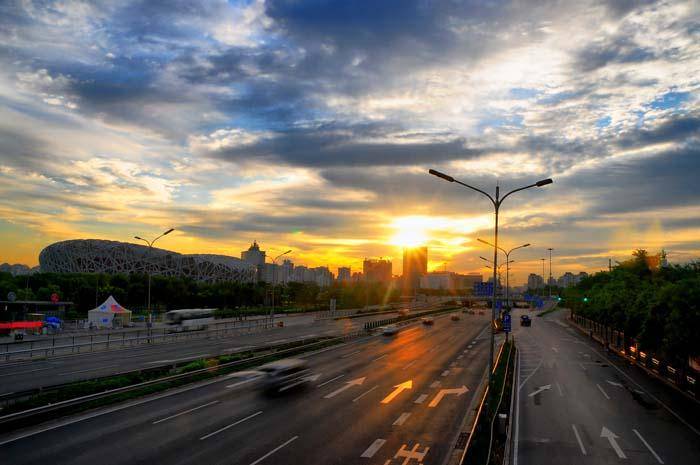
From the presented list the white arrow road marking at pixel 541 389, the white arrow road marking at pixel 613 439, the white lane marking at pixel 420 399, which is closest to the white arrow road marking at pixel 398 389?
the white lane marking at pixel 420 399

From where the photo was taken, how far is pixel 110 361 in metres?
39.8

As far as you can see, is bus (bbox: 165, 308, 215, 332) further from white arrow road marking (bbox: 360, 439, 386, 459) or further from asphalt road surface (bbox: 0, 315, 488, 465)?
white arrow road marking (bbox: 360, 439, 386, 459)

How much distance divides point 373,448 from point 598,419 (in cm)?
1331

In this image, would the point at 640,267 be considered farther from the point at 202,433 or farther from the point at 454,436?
the point at 202,433

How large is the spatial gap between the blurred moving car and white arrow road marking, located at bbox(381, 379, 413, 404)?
18.8 ft

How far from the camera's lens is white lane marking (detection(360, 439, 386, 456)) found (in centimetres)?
1842

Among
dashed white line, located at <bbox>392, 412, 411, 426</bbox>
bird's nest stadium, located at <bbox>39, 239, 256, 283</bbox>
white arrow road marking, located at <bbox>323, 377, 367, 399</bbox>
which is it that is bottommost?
white arrow road marking, located at <bbox>323, 377, 367, 399</bbox>

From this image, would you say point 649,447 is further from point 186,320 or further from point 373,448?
point 186,320

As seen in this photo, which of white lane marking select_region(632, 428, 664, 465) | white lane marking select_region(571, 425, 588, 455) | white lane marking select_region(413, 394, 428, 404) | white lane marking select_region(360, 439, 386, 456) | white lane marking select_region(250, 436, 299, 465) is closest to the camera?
white lane marking select_region(250, 436, 299, 465)

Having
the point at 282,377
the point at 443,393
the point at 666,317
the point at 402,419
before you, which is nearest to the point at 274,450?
the point at 402,419

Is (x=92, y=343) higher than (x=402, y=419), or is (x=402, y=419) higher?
(x=402, y=419)

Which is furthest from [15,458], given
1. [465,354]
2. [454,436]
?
[465,354]

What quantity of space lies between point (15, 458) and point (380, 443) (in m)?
13.3

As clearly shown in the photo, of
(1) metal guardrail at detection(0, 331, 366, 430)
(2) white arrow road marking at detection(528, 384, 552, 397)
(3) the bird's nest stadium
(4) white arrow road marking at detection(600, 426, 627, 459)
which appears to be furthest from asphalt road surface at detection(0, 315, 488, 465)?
(3) the bird's nest stadium
